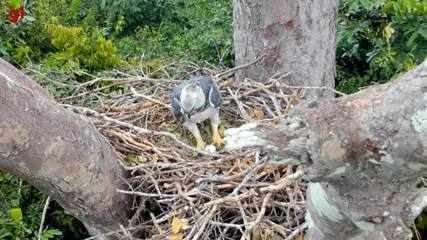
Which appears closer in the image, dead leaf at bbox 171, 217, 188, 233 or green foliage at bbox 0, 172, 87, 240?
dead leaf at bbox 171, 217, 188, 233

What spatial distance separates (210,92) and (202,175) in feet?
1.48

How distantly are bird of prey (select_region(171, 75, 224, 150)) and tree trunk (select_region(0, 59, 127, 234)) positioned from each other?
0.47 m

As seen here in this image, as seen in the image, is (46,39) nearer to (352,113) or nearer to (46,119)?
(46,119)

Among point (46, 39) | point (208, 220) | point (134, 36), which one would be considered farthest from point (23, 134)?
point (134, 36)

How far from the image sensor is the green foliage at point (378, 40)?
131 inches

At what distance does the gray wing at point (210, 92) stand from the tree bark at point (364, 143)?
1.54 m

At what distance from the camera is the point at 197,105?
286 centimetres

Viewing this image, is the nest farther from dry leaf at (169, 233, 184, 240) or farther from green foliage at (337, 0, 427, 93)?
green foliage at (337, 0, 427, 93)

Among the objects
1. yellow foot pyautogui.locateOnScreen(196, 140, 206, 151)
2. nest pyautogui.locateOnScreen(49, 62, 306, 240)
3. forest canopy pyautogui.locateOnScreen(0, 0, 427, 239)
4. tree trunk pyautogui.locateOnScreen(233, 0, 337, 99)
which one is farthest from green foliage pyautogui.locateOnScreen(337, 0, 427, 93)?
yellow foot pyautogui.locateOnScreen(196, 140, 206, 151)

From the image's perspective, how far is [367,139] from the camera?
123 centimetres

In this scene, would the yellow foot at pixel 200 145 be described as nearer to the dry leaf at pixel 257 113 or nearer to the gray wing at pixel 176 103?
the gray wing at pixel 176 103

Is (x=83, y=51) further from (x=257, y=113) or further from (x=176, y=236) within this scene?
(x=176, y=236)

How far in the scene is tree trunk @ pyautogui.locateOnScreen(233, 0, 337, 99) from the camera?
3131mm

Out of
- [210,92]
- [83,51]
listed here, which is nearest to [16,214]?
[210,92]
